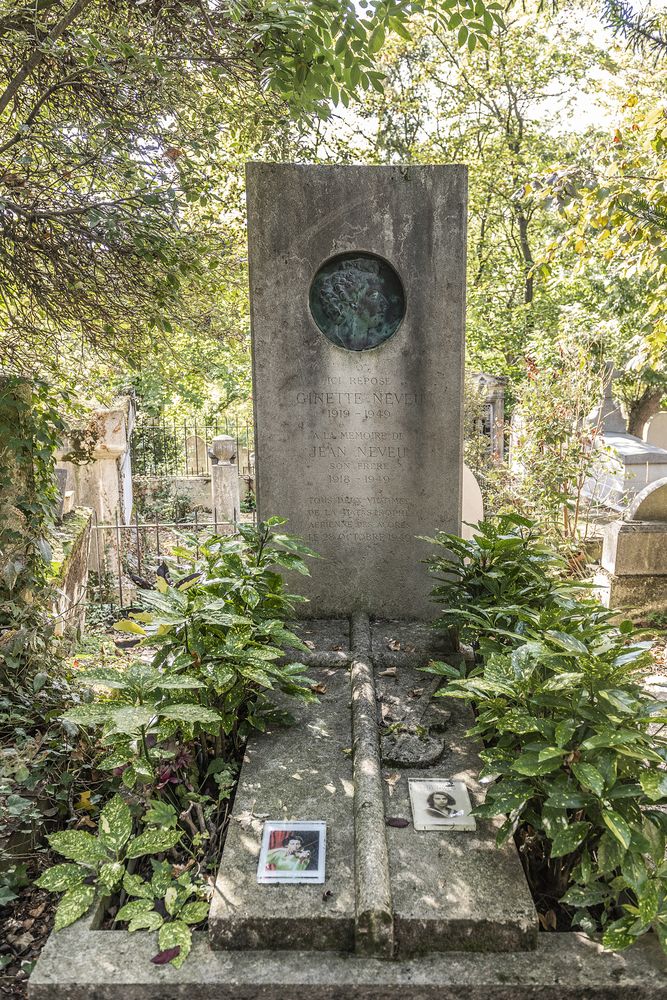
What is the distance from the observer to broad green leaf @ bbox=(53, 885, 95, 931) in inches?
93.3

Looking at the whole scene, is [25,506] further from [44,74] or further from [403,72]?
[403,72]

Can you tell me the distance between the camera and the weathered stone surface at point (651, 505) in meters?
7.00

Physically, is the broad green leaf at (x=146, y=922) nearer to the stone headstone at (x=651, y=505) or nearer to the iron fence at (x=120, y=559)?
the iron fence at (x=120, y=559)

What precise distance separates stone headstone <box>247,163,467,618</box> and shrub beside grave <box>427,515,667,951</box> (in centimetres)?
172

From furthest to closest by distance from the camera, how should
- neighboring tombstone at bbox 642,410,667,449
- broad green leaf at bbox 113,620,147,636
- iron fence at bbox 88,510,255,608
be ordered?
1. neighboring tombstone at bbox 642,410,667,449
2. iron fence at bbox 88,510,255,608
3. broad green leaf at bbox 113,620,147,636

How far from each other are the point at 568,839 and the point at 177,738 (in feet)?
5.75

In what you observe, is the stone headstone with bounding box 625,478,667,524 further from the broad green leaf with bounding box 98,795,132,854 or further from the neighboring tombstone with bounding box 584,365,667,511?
the broad green leaf with bounding box 98,795,132,854

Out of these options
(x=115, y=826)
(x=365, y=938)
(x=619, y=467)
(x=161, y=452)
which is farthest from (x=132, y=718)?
(x=161, y=452)

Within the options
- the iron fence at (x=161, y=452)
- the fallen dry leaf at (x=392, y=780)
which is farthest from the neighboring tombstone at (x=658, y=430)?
the fallen dry leaf at (x=392, y=780)

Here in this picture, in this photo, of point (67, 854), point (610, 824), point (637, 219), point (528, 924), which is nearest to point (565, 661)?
point (610, 824)

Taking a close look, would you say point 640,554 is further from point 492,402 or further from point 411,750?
point 492,402

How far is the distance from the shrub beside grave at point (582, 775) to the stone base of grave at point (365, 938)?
0.15 m

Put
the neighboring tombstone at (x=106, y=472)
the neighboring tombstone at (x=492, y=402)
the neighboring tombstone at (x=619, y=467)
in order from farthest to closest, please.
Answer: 1. the neighboring tombstone at (x=492, y=402)
2. the neighboring tombstone at (x=106, y=472)
3. the neighboring tombstone at (x=619, y=467)

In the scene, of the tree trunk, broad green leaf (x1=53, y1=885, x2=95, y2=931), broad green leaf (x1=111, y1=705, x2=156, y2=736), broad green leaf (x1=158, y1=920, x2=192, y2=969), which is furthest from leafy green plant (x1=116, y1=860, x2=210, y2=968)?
the tree trunk
